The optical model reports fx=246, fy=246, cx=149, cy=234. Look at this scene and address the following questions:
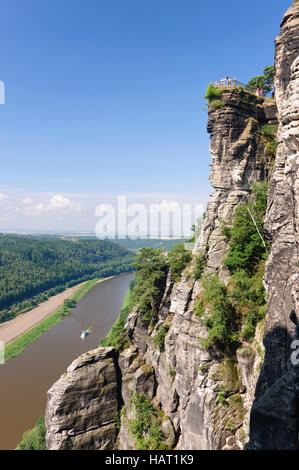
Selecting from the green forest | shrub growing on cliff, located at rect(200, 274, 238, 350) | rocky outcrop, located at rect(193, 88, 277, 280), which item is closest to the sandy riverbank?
the green forest

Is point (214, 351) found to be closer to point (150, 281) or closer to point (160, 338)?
point (160, 338)

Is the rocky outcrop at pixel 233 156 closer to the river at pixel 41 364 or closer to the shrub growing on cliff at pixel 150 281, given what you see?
the shrub growing on cliff at pixel 150 281

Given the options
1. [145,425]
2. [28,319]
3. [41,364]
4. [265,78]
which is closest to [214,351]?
[145,425]

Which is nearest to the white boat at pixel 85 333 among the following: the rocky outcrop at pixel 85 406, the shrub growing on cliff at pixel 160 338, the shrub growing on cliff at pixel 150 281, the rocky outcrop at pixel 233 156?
the rocky outcrop at pixel 85 406

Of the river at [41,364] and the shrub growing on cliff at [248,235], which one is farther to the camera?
the river at [41,364]

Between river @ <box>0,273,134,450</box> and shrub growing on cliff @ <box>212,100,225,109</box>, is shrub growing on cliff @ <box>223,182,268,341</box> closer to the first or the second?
shrub growing on cliff @ <box>212,100,225,109</box>
